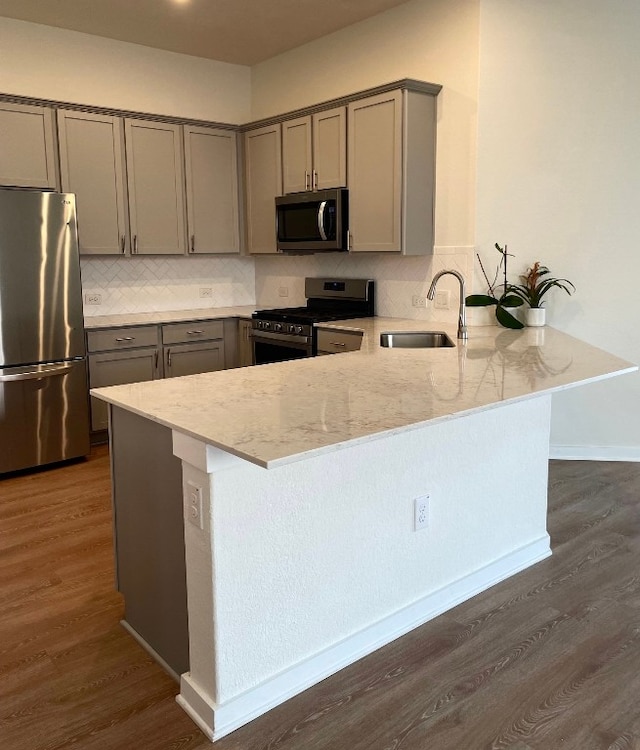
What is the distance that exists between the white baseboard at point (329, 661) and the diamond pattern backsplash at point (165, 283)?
3573mm

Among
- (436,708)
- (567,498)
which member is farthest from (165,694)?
(567,498)

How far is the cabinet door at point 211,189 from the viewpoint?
514cm

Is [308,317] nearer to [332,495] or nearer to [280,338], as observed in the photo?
[280,338]

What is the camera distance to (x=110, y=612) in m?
2.56

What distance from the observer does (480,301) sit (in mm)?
4031

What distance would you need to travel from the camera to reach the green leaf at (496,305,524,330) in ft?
12.9

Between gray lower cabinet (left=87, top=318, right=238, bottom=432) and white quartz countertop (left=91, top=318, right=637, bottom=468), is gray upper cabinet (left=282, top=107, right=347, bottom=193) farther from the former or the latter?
white quartz countertop (left=91, top=318, right=637, bottom=468)

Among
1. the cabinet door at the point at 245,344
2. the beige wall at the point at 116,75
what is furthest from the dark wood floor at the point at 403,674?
the beige wall at the point at 116,75

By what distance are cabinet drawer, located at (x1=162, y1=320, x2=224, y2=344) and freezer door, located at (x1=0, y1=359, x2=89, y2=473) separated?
2.35ft

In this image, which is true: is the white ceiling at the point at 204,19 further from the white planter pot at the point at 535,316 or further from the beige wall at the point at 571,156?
the white planter pot at the point at 535,316

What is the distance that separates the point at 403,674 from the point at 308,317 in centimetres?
274

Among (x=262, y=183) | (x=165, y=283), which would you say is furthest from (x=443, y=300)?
(x=165, y=283)

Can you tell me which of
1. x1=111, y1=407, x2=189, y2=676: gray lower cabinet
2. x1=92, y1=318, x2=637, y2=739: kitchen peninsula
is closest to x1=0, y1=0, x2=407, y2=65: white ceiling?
→ x1=92, y1=318, x2=637, y2=739: kitchen peninsula

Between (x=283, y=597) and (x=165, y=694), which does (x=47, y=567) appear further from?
(x=283, y=597)
